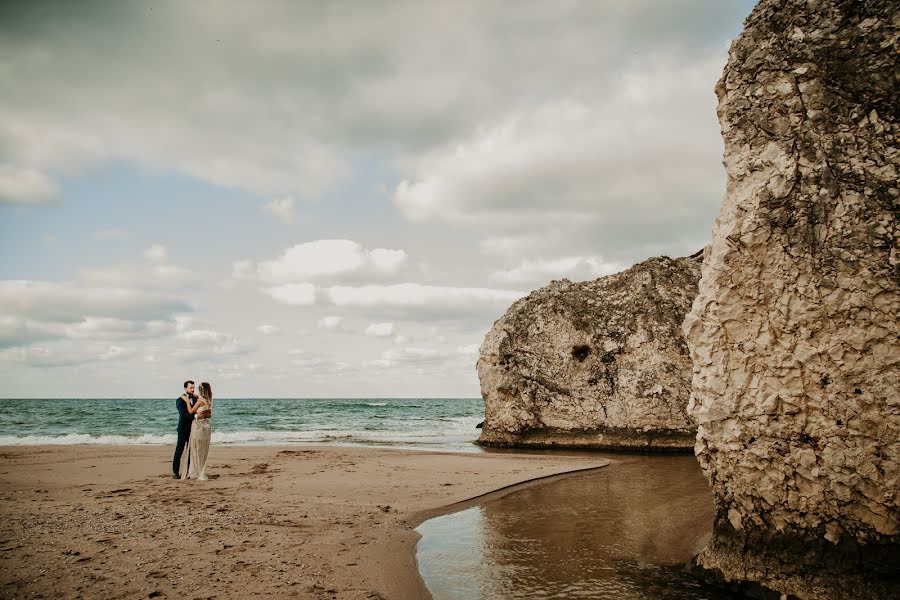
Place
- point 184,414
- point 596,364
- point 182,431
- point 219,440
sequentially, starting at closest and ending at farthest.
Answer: point 182,431 < point 184,414 < point 596,364 < point 219,440

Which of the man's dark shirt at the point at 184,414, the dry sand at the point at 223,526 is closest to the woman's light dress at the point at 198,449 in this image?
the dry sand at the point at 223,526

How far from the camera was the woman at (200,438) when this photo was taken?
10.5 meters

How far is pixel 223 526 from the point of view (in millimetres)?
6652

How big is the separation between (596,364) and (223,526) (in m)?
16.2

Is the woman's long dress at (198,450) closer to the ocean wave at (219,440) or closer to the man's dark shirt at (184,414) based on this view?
the man's dark shirt at (184,414)

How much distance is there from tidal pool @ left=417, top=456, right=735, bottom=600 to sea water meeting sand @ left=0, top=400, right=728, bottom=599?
3 cm

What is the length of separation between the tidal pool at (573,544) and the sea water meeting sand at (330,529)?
0.03 m

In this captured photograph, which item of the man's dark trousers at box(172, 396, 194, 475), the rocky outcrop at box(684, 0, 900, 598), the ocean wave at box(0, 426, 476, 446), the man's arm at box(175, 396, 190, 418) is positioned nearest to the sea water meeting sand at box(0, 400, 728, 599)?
the man's dark trousers at box(172, 396, 194, 475)

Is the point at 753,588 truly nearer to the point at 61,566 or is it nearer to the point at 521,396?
the point at 61,566

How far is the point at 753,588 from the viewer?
499cm

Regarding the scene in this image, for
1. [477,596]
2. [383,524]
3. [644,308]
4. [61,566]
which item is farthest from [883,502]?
[644,308]

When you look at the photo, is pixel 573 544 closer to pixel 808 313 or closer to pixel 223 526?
pixel 808 313

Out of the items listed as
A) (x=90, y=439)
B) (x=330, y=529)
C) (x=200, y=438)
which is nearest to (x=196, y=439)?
(x=200, y=438)

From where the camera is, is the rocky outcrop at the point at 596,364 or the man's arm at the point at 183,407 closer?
the man's arm at the point at 183,407
